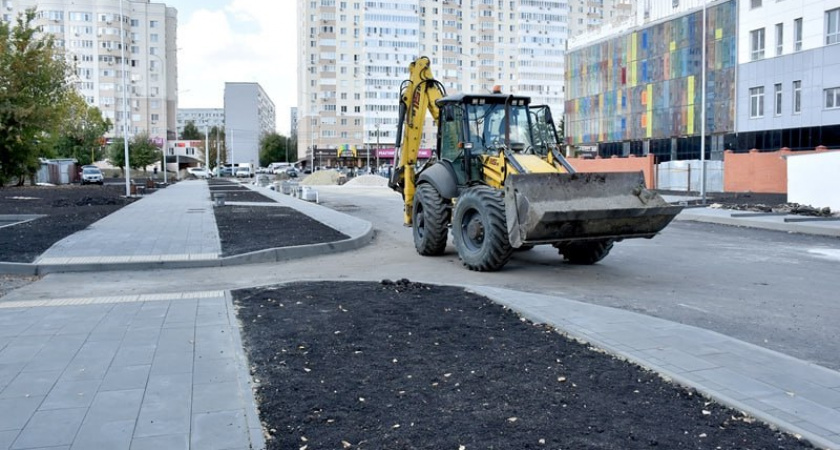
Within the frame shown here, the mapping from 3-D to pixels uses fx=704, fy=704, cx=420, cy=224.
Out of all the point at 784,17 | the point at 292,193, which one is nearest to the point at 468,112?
the point at 292,193

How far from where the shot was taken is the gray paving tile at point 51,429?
4.02 meters

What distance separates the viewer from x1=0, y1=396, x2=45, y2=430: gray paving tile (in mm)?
4297

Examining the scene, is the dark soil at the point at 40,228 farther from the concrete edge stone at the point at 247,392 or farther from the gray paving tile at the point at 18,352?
the concrete edge stone at the point at 247,392

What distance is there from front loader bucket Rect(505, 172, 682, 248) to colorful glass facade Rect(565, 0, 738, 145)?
157 feet

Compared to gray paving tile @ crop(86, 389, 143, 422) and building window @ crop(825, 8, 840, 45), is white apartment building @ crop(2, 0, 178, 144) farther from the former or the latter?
gray paving tile @ crop(86, 389, 143, 422)

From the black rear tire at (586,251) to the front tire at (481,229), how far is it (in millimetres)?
1429

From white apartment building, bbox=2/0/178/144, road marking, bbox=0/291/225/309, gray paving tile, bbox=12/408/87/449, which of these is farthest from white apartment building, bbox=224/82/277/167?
gray paving tile, bbox=12/408/87/449

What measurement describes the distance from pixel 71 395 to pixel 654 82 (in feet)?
206

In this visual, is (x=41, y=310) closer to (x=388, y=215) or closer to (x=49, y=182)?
(x=388, y=215)

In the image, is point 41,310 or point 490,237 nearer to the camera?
point 41,310

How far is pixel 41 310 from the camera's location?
7.79m

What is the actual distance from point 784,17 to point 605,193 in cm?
4439

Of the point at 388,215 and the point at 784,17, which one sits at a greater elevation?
the point at 784,17

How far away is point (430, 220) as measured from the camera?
1283 centimetres
